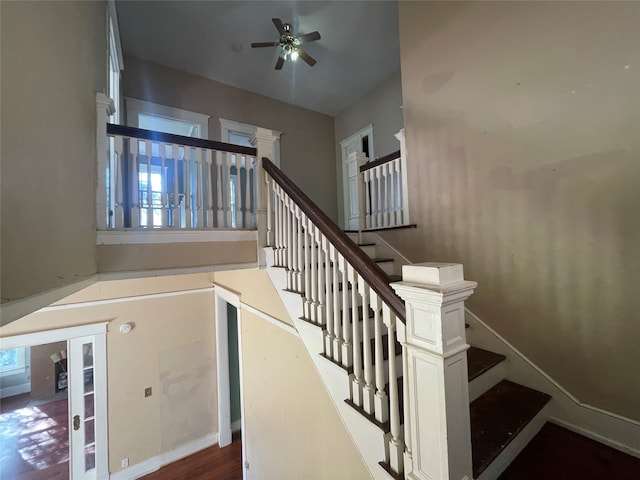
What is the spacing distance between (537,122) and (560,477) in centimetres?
194

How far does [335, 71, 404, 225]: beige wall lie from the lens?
3990mm

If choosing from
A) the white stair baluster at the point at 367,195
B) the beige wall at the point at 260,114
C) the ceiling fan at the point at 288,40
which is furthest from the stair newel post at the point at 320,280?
the beige wall at the point at 260,114

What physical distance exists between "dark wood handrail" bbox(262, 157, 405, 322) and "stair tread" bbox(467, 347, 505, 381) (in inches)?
38.6

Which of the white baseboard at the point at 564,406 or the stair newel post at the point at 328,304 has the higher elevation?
the stair newel post at the point at 328,304

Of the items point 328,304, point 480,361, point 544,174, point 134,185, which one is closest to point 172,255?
point 134,185

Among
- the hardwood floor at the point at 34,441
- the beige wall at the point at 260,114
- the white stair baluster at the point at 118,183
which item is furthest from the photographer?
the beige wall at the point at 260,114

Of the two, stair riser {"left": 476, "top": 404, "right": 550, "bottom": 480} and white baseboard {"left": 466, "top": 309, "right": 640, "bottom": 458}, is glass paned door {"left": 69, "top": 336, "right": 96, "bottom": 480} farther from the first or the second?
white baseboard {"left": 466, "top": 309, "right": 640, "bottom": 458}

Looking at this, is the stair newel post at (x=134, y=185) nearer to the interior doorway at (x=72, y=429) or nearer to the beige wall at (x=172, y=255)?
the beige wall at (x=172, y=255)

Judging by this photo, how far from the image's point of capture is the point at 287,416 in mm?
2068

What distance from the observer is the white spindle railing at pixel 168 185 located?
1.75 metres

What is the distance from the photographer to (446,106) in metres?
2.21

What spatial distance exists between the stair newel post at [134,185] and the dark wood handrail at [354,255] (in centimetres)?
98

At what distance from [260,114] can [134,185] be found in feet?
10.6

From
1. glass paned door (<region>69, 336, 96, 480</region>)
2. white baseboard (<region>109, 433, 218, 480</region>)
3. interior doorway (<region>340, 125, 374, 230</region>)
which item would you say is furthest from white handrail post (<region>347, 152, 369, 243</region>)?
white baseboard (<region>109, 433, 218, 480</region>)
